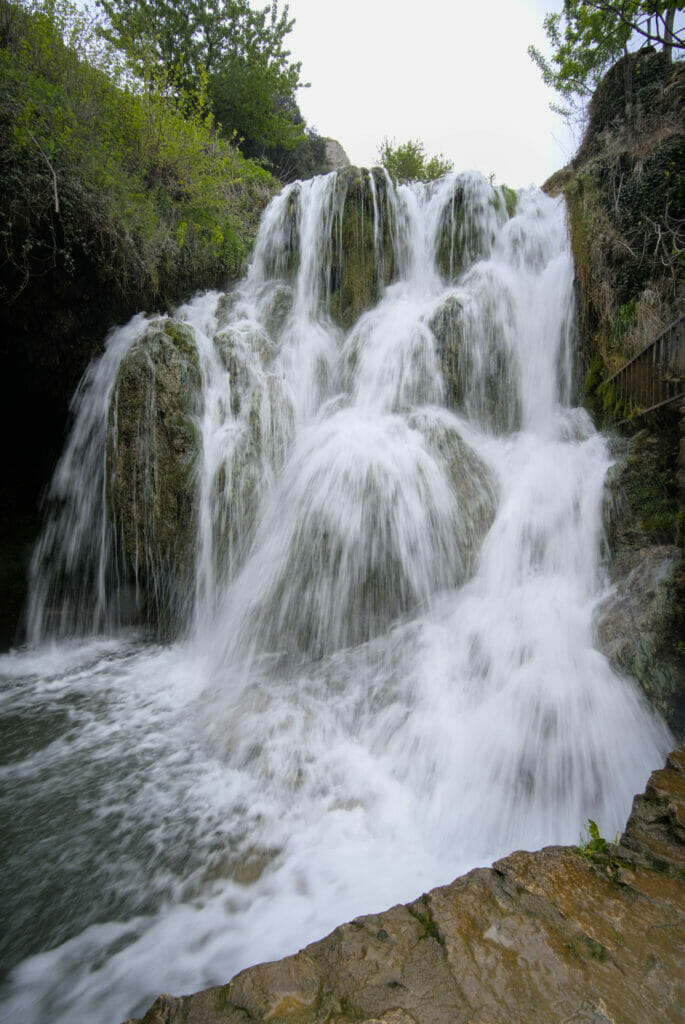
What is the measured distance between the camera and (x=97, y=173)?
6.32 m

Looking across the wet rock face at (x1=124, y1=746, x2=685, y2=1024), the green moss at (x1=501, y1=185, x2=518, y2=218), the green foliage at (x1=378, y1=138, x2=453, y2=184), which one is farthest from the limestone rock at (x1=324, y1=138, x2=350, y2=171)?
the wet rock face at (x1=124, y1=746, x2=685, y2=1024)

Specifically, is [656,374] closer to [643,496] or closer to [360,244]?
[643,496]

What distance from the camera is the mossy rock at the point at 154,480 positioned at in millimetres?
6031

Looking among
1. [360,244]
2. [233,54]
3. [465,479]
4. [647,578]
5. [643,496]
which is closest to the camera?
[647,578]

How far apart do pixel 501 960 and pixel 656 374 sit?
4.26 metres

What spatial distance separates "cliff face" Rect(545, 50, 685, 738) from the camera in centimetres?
316

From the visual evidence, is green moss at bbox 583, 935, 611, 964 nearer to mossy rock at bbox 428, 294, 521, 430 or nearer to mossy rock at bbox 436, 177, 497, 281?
mossy rock at bbox 428, 294, 521, 430

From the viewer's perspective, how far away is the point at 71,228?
5.95m

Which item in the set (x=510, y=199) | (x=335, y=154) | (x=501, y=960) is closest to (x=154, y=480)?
(x=501, y=960)

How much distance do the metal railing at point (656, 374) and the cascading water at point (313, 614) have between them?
27.8 inches

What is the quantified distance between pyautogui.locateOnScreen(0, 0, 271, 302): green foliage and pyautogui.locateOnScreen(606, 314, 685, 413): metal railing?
656cm

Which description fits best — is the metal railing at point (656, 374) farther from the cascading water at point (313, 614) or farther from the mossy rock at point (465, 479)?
the mossy rock at point (465, 479)

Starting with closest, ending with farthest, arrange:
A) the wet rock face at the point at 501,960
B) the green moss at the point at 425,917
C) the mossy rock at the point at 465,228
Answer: the wet rock face at the point at 501,960 → the green moss at the point at 425,917 → the mossy rock at the point at 465,228

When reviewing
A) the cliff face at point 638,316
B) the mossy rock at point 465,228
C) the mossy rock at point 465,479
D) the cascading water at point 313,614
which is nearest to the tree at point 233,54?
the cascading water at point 313,614
